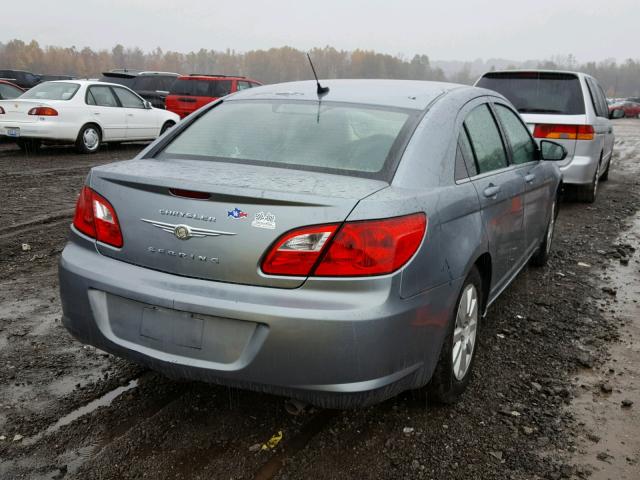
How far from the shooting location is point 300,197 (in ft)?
8.17

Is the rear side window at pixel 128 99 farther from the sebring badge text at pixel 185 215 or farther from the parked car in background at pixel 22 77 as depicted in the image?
the parked car in background at pixel 22 77

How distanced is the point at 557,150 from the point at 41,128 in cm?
1047

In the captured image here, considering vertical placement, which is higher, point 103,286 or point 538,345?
point 103,286

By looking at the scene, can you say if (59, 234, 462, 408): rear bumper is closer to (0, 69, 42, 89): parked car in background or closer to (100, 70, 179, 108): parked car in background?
(100, 70, 179, 108): parked car in background

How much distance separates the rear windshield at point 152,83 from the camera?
2100 cm

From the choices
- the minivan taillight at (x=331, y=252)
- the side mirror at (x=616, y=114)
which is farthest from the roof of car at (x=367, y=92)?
the side mirror at (x=616, y=114)

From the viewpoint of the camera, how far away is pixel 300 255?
244 centimetres

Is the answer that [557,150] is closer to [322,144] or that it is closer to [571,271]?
[571,271]

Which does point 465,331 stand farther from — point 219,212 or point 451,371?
point 219,212

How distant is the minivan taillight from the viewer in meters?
2.44

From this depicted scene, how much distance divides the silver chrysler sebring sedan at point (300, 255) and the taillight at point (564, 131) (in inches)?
203

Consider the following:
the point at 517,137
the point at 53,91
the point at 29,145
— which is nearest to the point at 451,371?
the point at 517,137

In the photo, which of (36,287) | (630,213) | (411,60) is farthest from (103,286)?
(411,60)

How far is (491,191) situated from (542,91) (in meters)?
5.66
